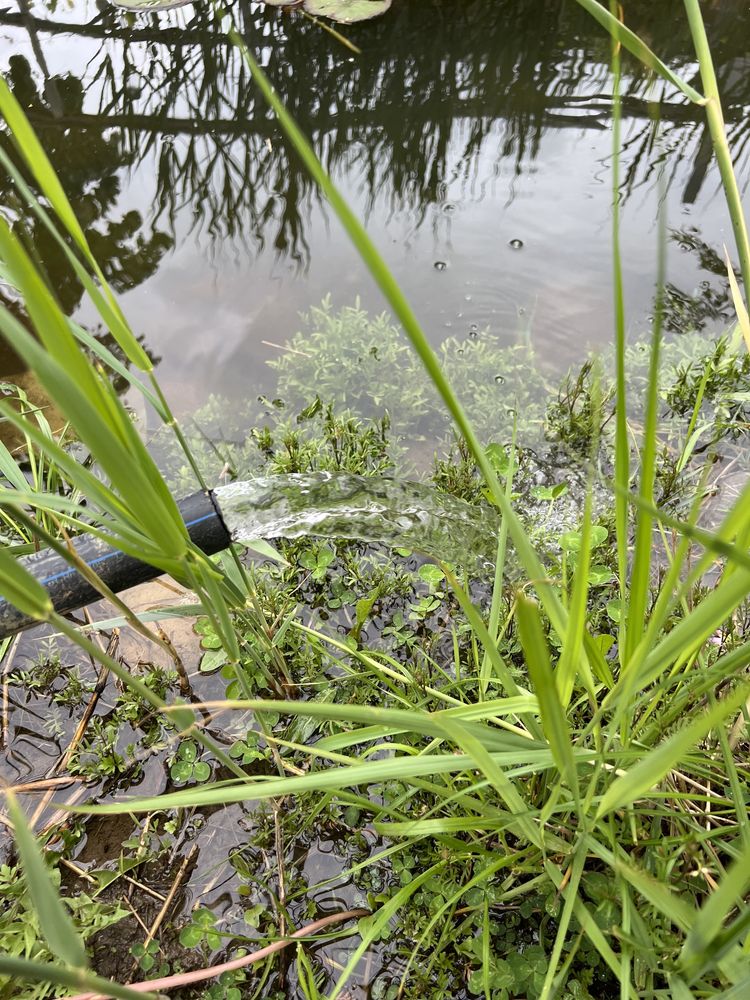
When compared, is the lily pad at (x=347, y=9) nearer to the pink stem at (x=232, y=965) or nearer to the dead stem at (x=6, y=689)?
the dead stem at (x=6, y=689)

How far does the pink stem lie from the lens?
3.48 ft

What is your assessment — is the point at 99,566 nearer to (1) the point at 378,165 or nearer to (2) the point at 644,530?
(2) the point at 644,530

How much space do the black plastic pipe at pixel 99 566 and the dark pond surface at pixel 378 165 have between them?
116cm

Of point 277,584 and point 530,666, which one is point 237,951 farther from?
point 530,666

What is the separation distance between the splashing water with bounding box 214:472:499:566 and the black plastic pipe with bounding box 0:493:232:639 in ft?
1.23

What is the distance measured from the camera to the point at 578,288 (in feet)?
9.27

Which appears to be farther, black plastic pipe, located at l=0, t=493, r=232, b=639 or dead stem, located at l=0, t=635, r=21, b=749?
dead stem, located at l=0, t=635, r=21, b=749

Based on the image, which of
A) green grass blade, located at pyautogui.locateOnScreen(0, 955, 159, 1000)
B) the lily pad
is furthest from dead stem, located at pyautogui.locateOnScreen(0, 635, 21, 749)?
the lily pad

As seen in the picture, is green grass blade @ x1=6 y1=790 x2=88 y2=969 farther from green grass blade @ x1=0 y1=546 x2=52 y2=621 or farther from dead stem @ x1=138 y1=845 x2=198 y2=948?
dead stem @ x1=138 y1=845 x2=198 y2=948

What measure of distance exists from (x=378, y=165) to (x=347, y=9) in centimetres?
137

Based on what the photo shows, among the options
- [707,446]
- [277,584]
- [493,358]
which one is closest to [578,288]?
[493,358]

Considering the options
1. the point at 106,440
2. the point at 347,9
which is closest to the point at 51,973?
the point at 106,440

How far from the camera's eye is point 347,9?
3844mm

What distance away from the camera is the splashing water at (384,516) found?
190 cm
